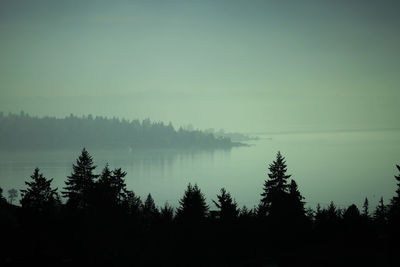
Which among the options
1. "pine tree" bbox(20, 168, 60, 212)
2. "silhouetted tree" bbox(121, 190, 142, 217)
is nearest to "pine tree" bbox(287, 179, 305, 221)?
"silhouetted tree" bbox(121, 190, 142, 217)

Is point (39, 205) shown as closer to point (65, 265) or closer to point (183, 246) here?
point (65, 265)

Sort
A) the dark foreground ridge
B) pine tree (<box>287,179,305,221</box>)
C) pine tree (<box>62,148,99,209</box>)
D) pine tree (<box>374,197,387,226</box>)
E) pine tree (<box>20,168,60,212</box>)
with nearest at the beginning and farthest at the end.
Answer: the dark foreground ridge, pine tree (<box>287,179,305,221</box>), pine tree (<box>20,168,60,212</box>), pine tree (<box>62,148,99,209</box>), pine tree (<box>374,197,387,226</box>)

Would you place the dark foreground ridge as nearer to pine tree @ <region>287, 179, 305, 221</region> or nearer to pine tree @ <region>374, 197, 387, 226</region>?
pine tree @ <region>287, 179, 305, 221</region>

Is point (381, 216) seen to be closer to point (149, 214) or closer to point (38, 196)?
point (149, 214)

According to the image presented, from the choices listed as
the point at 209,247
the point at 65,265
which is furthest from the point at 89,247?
the point at 209,247

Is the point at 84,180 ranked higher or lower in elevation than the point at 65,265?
higher

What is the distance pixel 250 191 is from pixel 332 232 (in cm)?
11775

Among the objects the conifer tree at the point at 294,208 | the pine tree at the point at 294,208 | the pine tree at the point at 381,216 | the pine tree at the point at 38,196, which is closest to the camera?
the conifer tree at the point at 294,208

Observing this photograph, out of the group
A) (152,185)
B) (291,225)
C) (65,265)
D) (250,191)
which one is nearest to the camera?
(65,265)

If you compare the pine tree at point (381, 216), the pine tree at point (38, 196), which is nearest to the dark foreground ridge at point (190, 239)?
the pine tree at point (38, 196)

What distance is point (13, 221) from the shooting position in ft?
100

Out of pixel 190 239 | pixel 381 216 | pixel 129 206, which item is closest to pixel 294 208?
pixel 190 239

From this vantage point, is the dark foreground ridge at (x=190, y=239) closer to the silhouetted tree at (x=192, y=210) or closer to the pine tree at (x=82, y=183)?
the silhouetted tree at (x=192, y=210)

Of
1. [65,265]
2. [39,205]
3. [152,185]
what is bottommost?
[152,185]
